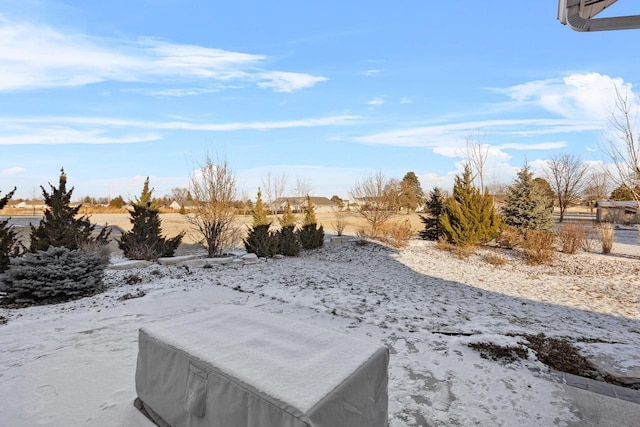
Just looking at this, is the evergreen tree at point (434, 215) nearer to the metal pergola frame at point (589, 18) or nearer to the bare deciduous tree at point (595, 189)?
the metal pergola frame at point (589, 18)

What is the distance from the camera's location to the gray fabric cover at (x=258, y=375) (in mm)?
1646

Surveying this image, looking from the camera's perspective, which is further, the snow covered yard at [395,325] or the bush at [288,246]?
the bush at [288,246]

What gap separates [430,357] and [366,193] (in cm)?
1369

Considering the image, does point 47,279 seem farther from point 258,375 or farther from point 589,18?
point 589,18

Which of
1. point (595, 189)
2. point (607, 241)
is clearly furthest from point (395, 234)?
point (595, 189)

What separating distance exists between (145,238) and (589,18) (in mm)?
11115

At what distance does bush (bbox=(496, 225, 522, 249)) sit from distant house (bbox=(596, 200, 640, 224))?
1928 cm

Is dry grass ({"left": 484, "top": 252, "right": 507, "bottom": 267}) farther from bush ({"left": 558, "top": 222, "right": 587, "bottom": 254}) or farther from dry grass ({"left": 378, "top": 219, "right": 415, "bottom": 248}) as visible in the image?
dry grass ({"left": 378, "top": 219, "right": 415, "bottom": 248})

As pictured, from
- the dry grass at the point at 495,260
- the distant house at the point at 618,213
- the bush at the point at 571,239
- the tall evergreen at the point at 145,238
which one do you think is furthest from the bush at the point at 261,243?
the distant house at the point at 618,213

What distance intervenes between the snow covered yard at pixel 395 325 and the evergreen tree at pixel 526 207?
3.66 m

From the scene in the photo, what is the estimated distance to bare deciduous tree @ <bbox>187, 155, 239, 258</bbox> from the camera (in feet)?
35.0

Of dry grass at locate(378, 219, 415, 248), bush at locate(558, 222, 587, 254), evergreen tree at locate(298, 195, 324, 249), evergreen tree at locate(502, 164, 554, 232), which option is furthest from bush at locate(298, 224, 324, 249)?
bush at locate(558, 222, 587, 254)

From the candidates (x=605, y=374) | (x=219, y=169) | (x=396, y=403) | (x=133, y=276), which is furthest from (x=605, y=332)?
(x=219, y=169)

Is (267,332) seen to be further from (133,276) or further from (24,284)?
(133,276)
